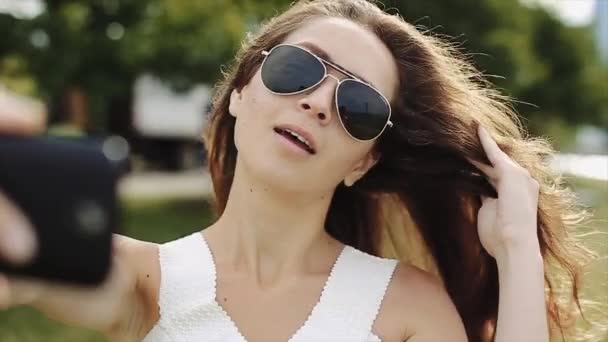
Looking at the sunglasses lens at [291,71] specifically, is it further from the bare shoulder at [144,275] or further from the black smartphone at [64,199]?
the black smartphone at [64,199]

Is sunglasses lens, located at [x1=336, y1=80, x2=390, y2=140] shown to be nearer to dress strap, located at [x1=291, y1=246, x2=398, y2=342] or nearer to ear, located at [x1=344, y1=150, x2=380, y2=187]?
ear, located at [x1=344, y1=150, x2=380, y2=187]

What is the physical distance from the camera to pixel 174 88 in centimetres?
1158

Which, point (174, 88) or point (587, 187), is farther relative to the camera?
point (174, 88)

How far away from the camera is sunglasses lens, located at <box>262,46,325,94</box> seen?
77.9 inches

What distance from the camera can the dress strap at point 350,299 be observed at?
76.5 inches

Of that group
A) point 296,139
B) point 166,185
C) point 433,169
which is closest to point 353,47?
point 296,139

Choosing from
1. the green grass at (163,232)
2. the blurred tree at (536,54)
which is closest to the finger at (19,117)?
the green grass at (163,232)

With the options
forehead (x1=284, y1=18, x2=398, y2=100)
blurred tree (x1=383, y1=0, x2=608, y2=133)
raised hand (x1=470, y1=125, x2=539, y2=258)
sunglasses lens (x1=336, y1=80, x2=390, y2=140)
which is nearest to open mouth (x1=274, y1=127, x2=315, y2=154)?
sunglasses lens (x1=336, y1=80, x2=390, y2=140)

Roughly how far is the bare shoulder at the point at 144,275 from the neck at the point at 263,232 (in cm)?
18

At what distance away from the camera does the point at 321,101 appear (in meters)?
1.96

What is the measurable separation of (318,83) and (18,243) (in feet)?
3.79

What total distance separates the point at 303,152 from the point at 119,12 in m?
10.2

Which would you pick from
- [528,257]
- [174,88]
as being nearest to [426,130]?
[528,257]

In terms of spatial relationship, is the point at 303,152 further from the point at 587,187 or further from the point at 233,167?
the point at 587,187
